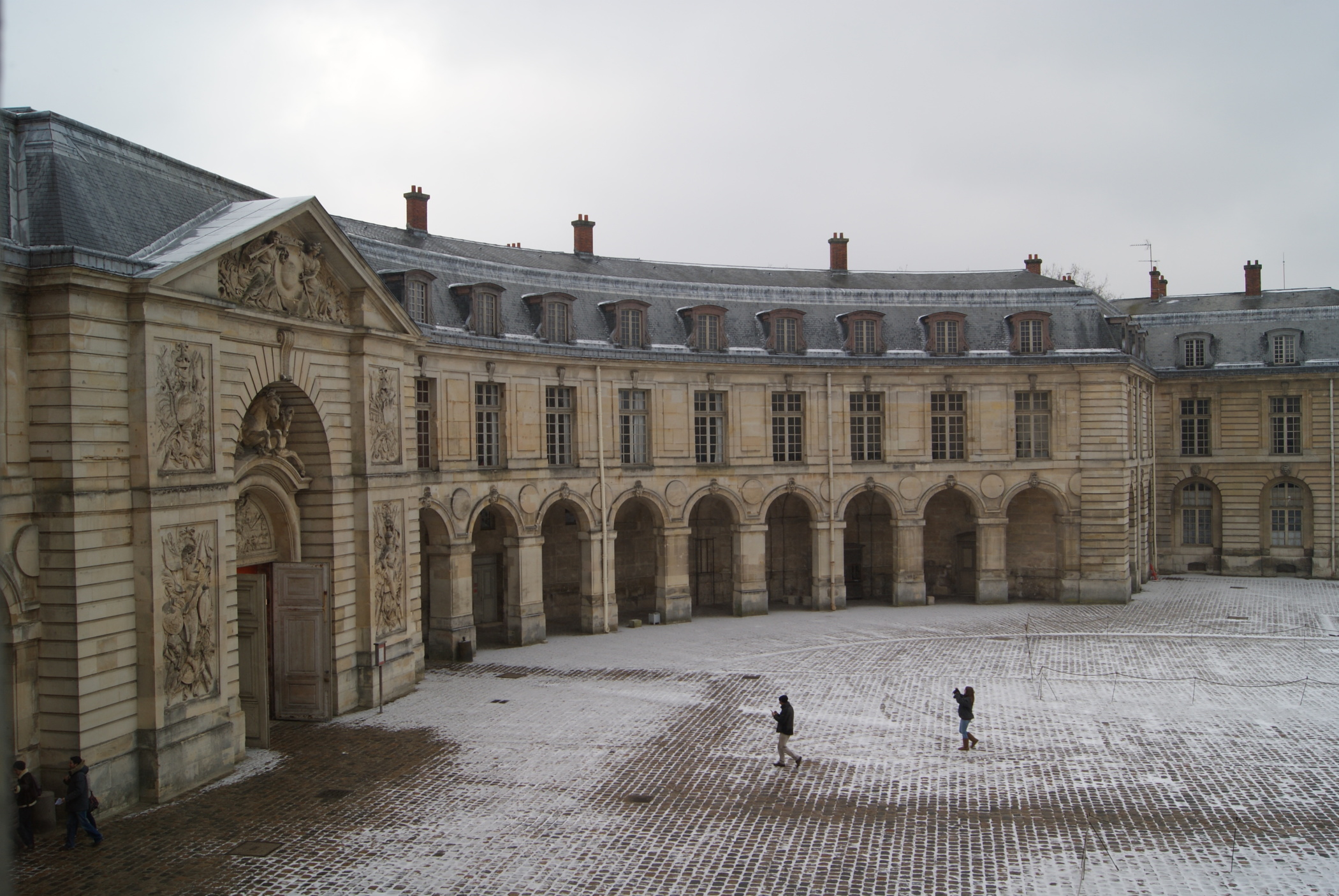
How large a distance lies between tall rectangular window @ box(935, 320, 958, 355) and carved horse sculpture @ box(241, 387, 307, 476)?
73.7ft

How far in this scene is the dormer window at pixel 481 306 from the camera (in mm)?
28641

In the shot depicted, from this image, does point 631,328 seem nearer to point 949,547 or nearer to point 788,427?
point 788,427

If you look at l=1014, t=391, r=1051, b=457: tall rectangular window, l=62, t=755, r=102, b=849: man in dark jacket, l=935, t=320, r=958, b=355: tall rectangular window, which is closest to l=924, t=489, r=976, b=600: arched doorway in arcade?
l=1014, t=391, r=1051, b=457: tall rectangular window

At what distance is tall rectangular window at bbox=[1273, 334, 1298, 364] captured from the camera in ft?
139

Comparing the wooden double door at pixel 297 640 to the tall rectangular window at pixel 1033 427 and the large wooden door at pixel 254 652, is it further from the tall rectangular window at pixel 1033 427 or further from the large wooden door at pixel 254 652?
the tall rectangular window at pixel 1033 427

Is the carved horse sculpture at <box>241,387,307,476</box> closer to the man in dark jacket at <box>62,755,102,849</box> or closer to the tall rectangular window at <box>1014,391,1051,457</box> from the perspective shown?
the man in dark jacket at <box>62,755,102,849</box>

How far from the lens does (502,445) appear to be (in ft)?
96.8

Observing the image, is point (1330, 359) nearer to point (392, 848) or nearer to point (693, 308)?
point (693, 308)

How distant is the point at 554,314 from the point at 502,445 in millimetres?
4307

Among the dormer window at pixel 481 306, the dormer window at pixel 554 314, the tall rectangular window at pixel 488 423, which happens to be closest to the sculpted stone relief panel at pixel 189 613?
the tall rectangular window at pixel 488 423

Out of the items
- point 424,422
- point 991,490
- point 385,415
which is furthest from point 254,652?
point 991,490

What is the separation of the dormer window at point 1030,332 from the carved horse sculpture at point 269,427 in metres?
24.6

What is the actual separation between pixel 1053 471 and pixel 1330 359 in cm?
1563

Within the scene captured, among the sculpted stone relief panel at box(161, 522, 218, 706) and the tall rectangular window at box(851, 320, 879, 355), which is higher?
the tall rectangular window at box(851, 320, 879, 355)
